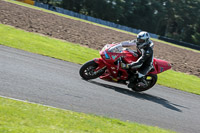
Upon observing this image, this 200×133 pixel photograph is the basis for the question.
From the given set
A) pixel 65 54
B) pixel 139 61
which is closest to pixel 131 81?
pixel 139 61

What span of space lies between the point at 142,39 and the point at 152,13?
64.2 meters

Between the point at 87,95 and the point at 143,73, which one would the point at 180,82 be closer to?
the point at 143,73

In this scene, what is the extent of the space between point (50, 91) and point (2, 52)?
4349mm

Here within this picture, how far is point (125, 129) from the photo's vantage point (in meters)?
6.39

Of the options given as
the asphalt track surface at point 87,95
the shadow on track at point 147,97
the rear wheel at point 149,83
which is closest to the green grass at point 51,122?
the asphalt track surface at point 87,95

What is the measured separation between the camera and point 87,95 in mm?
8523

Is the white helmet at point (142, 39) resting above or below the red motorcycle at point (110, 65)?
above

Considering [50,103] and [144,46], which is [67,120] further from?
[144,46]

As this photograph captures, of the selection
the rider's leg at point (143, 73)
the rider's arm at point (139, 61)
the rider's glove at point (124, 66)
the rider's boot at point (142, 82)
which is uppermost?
the rider's arm at point (139, 61)

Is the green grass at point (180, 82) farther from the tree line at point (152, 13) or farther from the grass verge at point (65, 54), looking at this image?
the tree line at point (152, 13)

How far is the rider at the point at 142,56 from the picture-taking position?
32.7 feet

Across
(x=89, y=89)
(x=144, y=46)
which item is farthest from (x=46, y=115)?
(x=144, y=46)

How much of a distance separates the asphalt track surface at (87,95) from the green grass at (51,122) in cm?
59

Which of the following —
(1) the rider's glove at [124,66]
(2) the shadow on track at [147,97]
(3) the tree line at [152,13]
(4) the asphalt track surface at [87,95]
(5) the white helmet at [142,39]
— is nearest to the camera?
(4) the asphalt track surface at [87,95]
